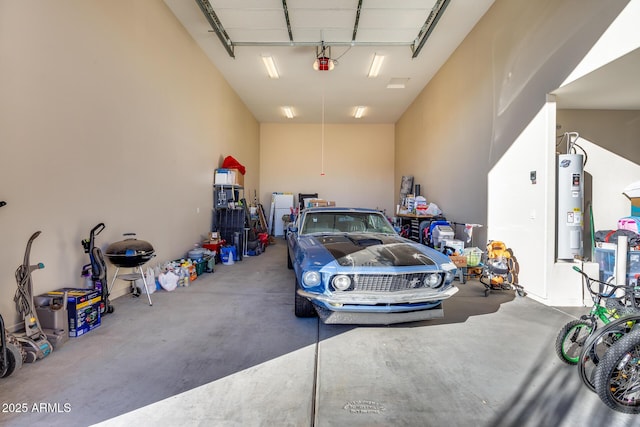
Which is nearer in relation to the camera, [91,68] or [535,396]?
[535,396]

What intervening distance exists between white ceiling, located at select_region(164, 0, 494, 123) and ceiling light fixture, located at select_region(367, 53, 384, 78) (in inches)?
4.4

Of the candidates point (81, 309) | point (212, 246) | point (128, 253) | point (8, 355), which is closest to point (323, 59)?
point (212, 246)

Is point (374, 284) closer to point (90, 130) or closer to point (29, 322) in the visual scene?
point (29, 322)

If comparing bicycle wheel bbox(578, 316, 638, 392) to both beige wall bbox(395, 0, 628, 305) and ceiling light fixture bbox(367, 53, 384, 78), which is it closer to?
beige wall bbox(395, 0, 628, 305)

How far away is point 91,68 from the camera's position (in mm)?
3275

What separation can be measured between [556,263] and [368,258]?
8.70 ft

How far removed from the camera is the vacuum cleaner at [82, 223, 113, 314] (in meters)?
3.08

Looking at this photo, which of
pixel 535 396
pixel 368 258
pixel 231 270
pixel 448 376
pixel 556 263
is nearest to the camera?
pixel 535 396

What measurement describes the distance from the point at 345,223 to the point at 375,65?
15.7ft

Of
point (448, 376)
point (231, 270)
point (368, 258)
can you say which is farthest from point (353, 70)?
point (448, 376)

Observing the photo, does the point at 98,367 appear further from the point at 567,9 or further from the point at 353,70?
the point at 353,70

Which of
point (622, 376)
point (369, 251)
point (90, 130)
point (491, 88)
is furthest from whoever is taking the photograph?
point (491, 88)

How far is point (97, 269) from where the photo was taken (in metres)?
3.08

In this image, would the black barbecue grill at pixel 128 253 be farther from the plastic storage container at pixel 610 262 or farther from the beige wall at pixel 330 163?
the beige wall at pixel 330 163
